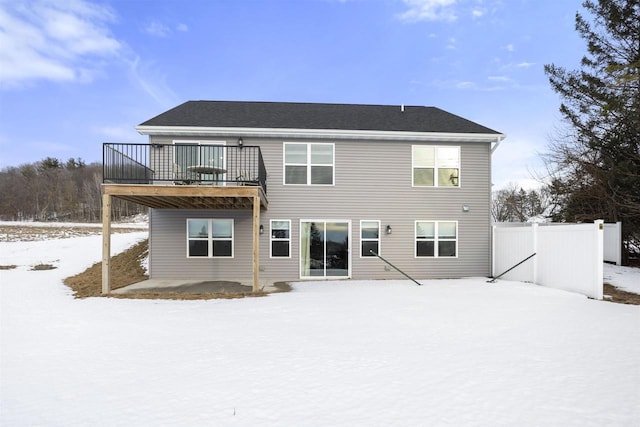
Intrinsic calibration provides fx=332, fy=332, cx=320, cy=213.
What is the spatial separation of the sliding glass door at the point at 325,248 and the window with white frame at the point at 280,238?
1.44ft

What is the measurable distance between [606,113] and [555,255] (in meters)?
6.44

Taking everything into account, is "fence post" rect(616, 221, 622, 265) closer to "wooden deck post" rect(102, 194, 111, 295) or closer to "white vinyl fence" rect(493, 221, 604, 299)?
"white vinyl fence" rect(493, 221, 604, 299)

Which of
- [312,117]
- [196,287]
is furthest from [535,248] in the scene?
[196,287]

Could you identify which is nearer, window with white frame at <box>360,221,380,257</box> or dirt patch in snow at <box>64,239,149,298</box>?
dirt patch in snow at <box>64,239,149,298</box>

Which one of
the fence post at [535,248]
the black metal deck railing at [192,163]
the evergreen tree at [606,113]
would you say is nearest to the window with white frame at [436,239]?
the fence post at [535,248]

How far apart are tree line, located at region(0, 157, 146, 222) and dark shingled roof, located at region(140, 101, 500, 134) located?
42059mm

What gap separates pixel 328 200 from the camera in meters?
11.3

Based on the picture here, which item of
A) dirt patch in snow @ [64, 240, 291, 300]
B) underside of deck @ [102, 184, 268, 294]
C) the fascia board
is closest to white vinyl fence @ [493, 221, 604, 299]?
the fascia board

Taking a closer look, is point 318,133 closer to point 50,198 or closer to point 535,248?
point 535,248

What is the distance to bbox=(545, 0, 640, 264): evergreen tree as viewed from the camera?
1209cm

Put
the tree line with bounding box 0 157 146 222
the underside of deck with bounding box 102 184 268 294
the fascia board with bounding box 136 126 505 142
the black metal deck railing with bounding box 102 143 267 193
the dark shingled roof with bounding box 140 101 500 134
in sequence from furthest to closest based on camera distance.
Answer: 1. the tree line with bounding box 0 157 146 222
2. the dark shingled roof with bounding box 140 101 500 134
3. the fascia board with bounding box 136 126 505 142
4. the black metal deck railing with bounding box 102 143 267 193
5. the underside of deck with bounding box 102 184 268 294

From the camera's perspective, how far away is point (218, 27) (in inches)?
651

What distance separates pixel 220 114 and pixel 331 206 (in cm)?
518

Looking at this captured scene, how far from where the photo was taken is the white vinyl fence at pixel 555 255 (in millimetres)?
8367
